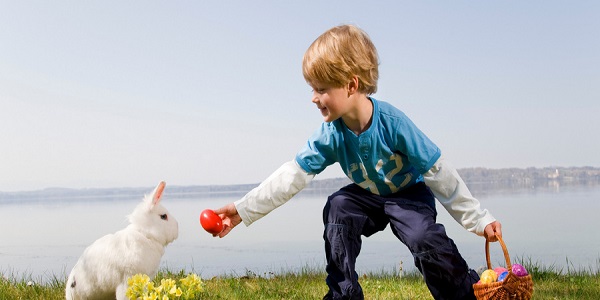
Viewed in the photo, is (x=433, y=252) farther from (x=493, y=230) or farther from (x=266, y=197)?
(x=266, y=197)

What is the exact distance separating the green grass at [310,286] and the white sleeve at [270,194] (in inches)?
29.2

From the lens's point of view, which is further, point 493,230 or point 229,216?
point 229,216

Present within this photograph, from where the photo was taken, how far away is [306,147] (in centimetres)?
388

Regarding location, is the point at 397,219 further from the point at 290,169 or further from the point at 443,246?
the point at 290,169

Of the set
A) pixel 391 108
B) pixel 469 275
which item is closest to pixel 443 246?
pixel 469 275

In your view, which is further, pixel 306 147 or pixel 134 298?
pixel 306 147

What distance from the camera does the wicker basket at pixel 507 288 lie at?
11.0ft

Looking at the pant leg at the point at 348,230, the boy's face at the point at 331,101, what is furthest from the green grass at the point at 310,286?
the boy's face at the point at 331,101

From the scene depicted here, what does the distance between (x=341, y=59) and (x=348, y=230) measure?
102 cm

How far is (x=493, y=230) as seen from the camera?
11.7ft

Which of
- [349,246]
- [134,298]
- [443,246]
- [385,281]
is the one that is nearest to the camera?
[134,298]

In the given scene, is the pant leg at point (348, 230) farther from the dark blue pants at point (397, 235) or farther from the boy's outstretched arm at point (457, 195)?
the boy's outstretched arm at point (457, 195)

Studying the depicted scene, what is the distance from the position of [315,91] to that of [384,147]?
0.51 meters

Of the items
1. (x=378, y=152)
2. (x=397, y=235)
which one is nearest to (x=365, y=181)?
(x=378, y=152)
